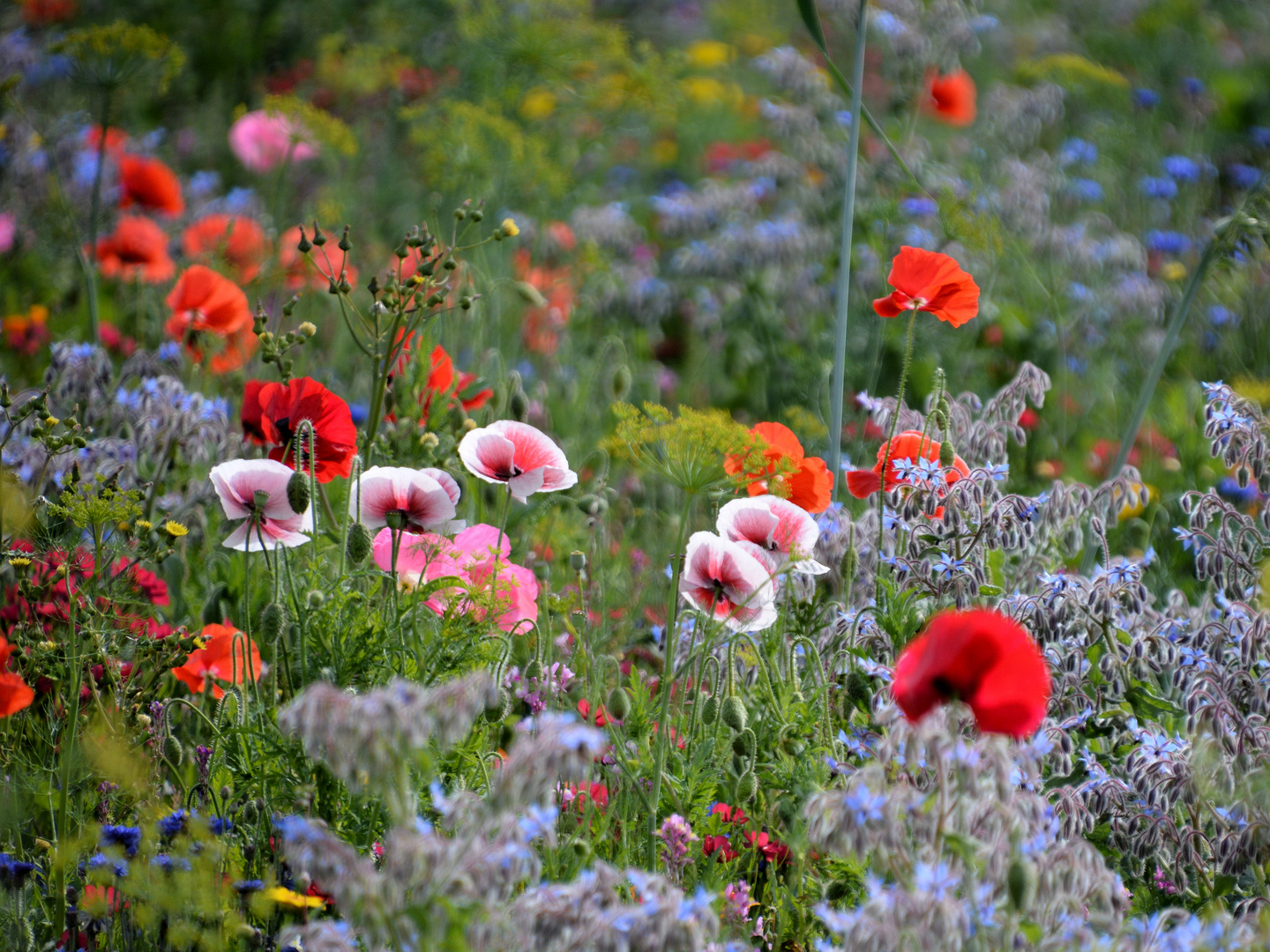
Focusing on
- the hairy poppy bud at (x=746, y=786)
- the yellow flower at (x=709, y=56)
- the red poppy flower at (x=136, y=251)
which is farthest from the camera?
the yellow flower at (x=709, y=56)

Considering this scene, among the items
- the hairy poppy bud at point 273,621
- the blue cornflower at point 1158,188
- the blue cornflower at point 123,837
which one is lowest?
the blue cornflower at point 1158,188

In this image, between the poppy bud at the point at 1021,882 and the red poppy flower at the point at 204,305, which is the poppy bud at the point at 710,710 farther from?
A: the red poppy flower at the point at 204,305

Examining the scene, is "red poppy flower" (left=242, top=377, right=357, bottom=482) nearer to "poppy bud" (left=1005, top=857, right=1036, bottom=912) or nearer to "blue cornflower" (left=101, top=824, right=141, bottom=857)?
"blue cornflower" (left=101, top=824, right=141, bottom=857)

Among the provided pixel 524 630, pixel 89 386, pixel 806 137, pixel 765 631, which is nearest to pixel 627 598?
pixel 765 631

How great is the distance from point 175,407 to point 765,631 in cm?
153

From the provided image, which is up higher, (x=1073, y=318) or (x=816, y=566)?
(x=816, y=566)

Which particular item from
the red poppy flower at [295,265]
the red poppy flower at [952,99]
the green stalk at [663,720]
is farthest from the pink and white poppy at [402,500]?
the red poppy flower at [952,99]

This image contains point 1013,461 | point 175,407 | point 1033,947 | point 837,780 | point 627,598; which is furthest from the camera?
point 1013,461

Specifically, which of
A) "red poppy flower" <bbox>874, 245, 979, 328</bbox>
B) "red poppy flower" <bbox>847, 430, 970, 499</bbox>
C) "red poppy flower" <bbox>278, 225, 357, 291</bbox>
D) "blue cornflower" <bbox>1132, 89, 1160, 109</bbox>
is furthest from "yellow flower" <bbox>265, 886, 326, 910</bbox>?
"blue cornflower" <bbox>1132, 89, 1160, 109</bbox>

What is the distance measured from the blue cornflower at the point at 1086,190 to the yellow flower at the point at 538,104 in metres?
2.89

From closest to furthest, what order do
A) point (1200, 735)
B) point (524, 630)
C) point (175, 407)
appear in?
point (1200, 735), point (524, 630), point (175, 407)

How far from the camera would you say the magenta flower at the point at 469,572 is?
6.93 feet

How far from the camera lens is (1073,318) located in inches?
198

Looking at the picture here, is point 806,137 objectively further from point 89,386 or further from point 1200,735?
point 1200,735
